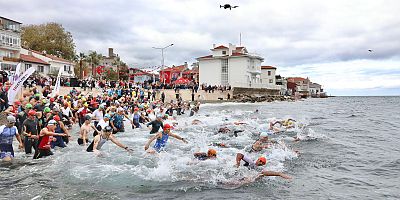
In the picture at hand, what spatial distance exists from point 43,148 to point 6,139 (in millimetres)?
1104

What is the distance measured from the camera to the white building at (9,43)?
49719 millimetres

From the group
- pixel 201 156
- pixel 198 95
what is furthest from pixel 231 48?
pixel 201 156

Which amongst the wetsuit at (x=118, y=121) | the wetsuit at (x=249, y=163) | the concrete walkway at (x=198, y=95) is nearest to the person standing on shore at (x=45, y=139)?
the wetsuit at (x=118, y=121)

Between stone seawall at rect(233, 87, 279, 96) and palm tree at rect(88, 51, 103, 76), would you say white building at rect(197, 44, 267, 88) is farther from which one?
palm tree at rect(88, 51, 103, 76)

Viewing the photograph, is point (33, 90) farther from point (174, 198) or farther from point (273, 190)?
point (273, 190)

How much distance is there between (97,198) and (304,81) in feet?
440

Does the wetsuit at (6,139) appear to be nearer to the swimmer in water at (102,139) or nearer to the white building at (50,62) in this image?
the swimmer in water at (102,139)

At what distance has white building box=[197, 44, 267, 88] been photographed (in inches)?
2889

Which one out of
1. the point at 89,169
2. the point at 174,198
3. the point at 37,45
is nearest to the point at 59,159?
the point at 89,169

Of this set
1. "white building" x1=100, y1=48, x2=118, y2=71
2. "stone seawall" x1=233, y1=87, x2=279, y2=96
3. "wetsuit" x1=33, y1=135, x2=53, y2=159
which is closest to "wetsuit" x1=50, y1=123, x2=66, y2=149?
"wetsuit" x1=33, y1=135, x2=53, y2=159

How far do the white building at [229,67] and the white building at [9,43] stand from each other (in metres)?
37.4

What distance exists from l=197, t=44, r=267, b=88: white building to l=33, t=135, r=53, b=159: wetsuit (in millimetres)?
62548

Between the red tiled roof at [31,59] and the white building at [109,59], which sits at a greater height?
the white building at [109,59]

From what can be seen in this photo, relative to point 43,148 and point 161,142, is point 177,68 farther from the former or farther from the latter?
point 43,148
